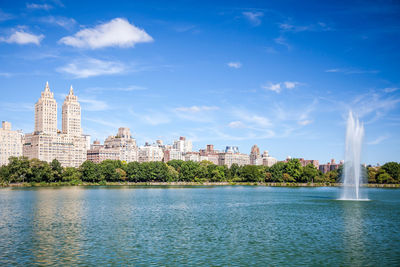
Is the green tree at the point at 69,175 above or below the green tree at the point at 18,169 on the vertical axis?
below

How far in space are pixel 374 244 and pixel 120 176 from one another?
170 meters

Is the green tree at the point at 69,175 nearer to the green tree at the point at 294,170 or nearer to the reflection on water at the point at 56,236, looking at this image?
the green tree at the point at 294,170

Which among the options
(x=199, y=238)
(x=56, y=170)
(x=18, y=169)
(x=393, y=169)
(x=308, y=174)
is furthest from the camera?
(x=308, y=174)

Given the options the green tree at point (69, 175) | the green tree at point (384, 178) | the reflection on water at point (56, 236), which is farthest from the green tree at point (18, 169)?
the green tree at point (384, 178)

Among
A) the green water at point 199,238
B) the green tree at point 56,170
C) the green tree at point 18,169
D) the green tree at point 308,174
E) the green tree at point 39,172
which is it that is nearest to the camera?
the green water at point 199,238

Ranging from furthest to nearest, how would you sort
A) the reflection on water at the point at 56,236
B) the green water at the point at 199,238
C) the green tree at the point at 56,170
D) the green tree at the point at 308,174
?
the green tree at the point at 308,174 < the green tree at the point at 56,170 < the reflection on water at the point at 56,236 < the green water at the point at 199,238

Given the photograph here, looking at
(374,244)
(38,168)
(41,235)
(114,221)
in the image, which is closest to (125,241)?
(41,235)

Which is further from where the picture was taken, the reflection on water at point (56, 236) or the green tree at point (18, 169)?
the green tree at point (18, 169)

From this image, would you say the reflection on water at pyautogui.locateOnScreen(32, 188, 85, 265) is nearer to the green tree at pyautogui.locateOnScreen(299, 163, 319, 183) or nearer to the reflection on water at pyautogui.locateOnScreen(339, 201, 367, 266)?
the reflection on water at pyautogui.locateOnScreen(339, 201, 367, 266)

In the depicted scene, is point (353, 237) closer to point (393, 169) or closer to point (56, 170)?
point (393, 169)

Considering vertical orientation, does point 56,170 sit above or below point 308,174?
above

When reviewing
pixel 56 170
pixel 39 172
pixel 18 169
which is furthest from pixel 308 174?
pixel 18 169

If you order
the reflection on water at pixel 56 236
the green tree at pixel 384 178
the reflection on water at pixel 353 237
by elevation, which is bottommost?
the green tree at pixel 384 178

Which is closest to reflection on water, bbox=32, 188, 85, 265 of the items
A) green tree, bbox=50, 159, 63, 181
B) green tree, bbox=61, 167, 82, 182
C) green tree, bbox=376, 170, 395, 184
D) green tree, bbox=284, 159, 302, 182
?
green tree, bbox=50, 159, 63, 181
